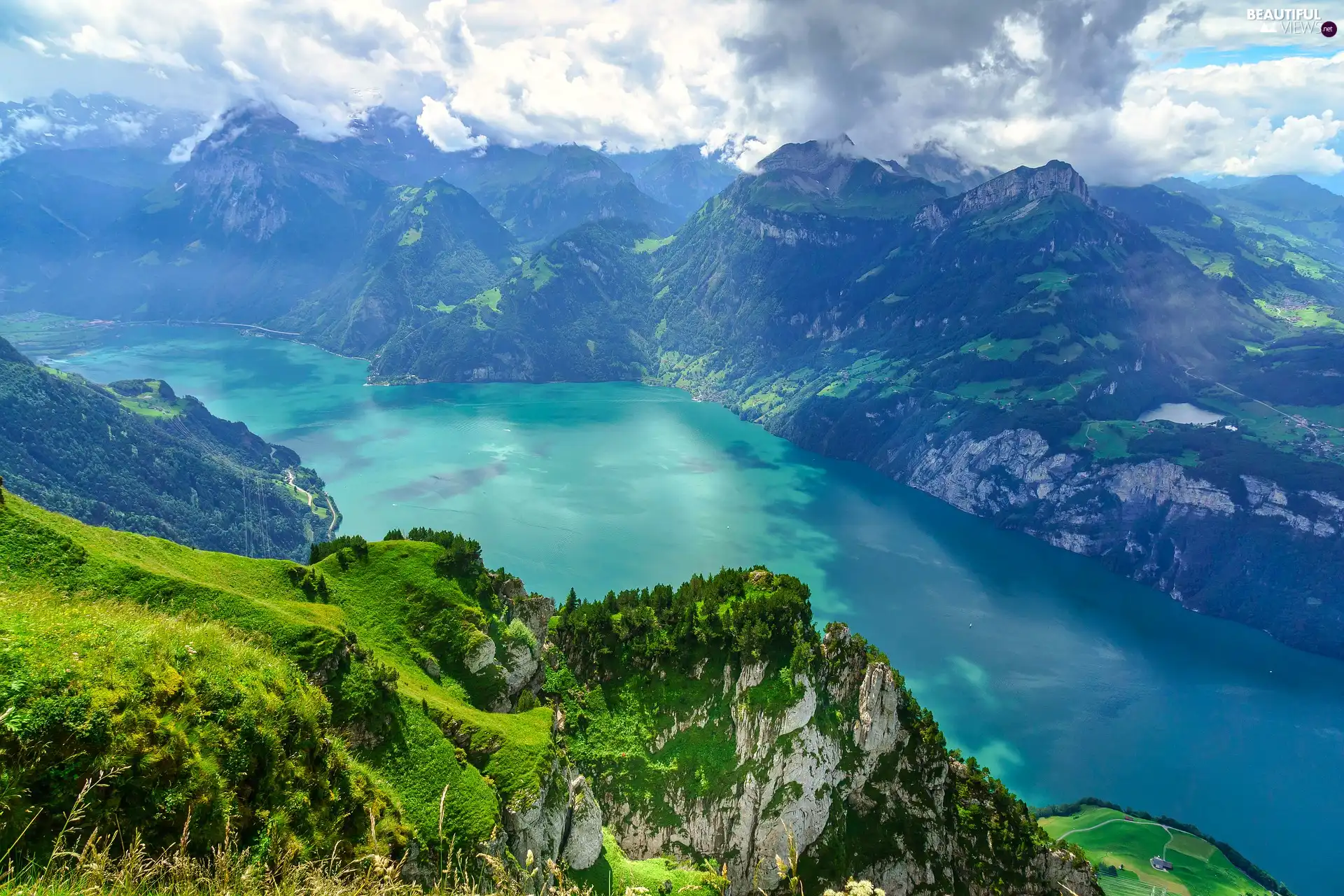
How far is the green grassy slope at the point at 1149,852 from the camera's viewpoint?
71812 mm

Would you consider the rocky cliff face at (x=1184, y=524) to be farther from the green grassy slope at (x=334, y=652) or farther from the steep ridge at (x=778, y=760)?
the green grassy slope at (x=334, y=652)

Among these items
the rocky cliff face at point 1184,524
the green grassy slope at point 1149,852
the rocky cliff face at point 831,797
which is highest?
the rocky cliff face at point 1184,524

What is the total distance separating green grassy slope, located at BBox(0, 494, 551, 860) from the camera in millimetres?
24312

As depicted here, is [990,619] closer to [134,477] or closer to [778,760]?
[778,760]

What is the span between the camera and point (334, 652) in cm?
2797

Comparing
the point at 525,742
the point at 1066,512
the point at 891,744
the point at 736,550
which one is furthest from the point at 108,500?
the point at 1066,512

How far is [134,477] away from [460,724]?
149 meters

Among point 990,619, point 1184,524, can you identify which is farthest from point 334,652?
point 1184,524

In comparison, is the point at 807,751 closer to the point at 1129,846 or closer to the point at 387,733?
the point at 387,733

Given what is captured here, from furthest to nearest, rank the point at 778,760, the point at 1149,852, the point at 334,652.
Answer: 1. the point at 1149,852
2. the point at 778,760
3. the point at 334,652

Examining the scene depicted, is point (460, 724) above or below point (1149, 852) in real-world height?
above

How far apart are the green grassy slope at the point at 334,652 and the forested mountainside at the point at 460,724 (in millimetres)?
131

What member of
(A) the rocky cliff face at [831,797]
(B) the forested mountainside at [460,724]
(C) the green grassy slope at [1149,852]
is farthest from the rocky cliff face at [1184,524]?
(A) the rocky cliff face at [831,797]

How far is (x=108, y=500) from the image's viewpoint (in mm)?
130000
